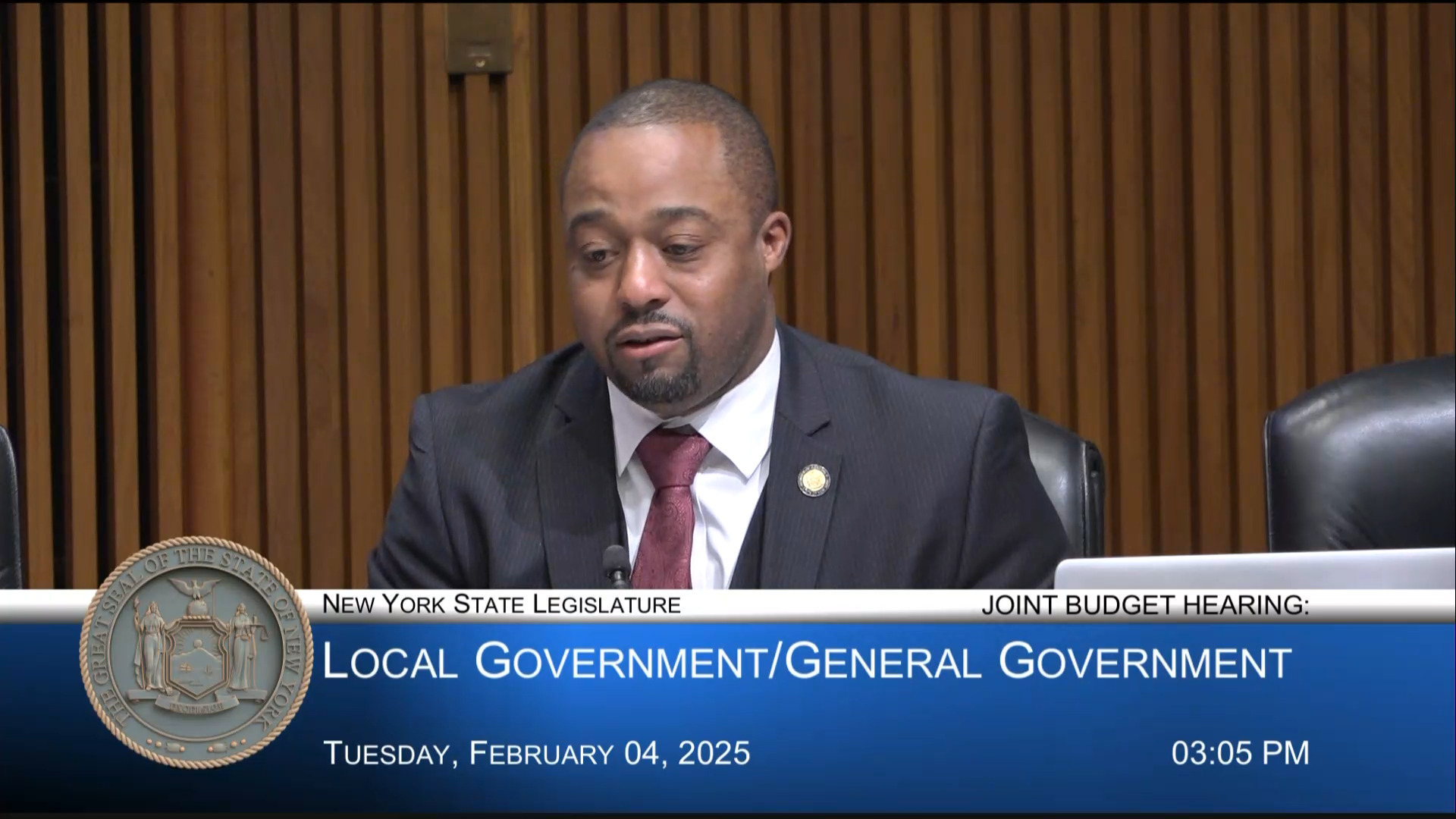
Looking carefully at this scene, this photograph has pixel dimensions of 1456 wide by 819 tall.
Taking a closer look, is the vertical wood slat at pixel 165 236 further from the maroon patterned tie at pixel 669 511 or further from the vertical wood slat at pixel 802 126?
the maroon patterned tie at pixel 669 511

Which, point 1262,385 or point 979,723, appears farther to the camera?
point 1262,385

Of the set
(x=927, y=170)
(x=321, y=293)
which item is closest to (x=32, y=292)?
(x=321, y=293)

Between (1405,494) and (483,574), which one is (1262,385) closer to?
(1405,494)

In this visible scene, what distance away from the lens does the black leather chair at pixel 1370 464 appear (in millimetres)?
1908

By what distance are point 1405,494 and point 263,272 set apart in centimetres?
230

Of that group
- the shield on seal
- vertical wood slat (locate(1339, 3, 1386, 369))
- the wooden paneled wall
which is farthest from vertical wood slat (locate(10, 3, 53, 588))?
vertical wood slat (locate(1339, 3, 1386, 369))

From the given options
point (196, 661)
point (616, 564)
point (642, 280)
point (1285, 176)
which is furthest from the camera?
point (1285, 176)

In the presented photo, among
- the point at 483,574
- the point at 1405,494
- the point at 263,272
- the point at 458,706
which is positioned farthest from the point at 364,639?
the point at 263,272

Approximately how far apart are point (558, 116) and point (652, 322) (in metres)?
1.76

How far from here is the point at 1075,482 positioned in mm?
2059

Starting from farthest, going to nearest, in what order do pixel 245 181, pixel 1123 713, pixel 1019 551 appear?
pixel 245 181 < pixel 1019 551 < pixel 1123 713

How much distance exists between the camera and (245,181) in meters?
3.39

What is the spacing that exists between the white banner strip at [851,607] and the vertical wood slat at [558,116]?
240 centimetres

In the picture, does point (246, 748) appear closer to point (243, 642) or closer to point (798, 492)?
point (243, 642)
